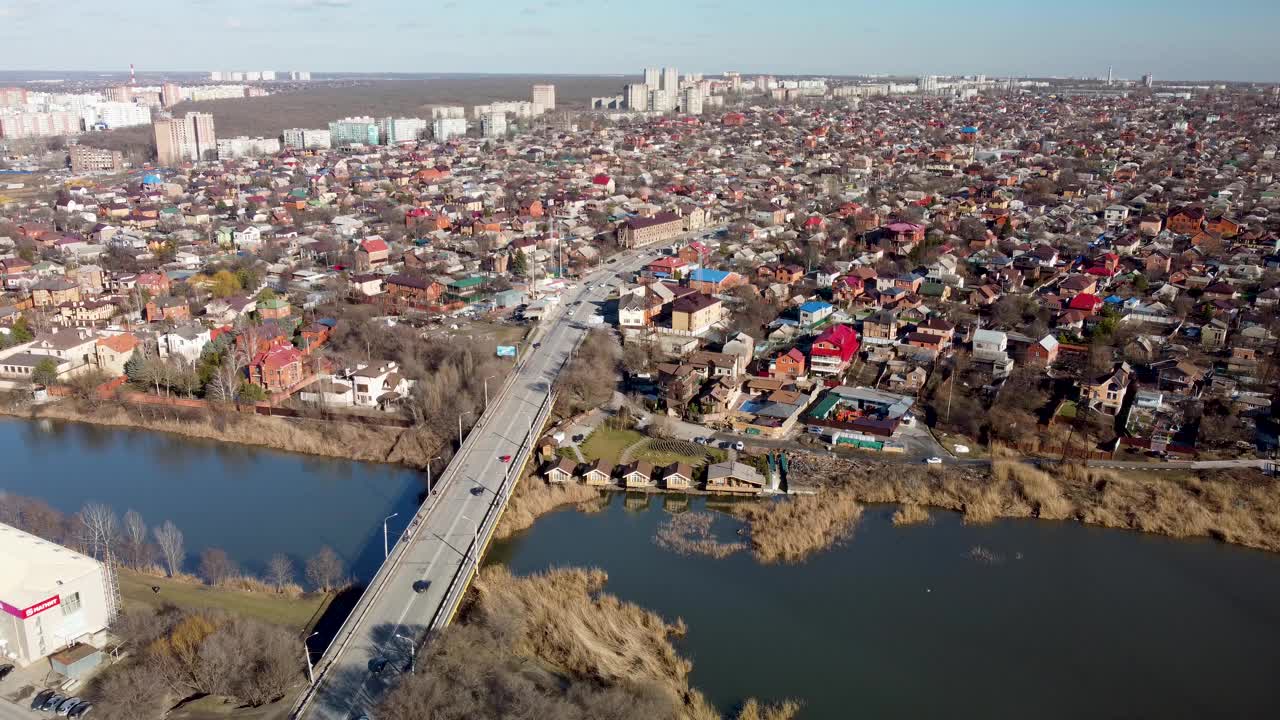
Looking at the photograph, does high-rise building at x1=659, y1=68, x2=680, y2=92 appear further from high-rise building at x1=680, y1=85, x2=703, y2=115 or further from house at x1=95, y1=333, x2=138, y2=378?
house at x1=95, y1=333, x2=138, y2=378

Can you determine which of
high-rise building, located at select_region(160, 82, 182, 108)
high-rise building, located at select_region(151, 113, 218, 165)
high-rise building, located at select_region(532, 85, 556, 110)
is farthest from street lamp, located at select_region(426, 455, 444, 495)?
high-rise building, located at select_region(160, 82, 182, 108)

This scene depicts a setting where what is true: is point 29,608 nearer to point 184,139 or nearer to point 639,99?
point 184,139

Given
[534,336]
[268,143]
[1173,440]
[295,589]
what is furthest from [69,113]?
[1173,440]

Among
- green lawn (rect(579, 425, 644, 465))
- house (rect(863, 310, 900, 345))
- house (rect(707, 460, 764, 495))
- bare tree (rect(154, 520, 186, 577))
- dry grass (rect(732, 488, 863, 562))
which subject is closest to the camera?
bare tree (rect(154, 520, 186, 577))

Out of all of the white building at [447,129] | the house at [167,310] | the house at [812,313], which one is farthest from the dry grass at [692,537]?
the white building at [447,129]

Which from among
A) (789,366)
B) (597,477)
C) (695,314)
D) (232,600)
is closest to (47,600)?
(232,600)

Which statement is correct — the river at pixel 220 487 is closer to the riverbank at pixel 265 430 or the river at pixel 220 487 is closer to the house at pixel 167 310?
the riverbank at pixel 265 430
